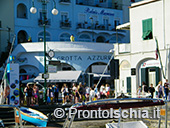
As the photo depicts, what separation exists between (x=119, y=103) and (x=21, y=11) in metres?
36.5

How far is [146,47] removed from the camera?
86.4 feet

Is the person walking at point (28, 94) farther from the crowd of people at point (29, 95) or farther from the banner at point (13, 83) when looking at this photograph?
the banner at point (13, 83)

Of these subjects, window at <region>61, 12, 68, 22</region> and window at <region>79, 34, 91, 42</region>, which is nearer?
window at <region>61, 12, 68, 22</region>

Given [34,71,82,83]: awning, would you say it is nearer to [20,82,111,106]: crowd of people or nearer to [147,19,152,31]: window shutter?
[20,82,111,106]: crowd of people

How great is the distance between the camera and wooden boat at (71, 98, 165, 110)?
7473mm

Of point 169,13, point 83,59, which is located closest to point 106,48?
point 83,59

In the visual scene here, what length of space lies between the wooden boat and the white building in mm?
16811

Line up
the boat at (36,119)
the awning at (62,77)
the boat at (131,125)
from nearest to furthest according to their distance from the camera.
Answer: the boat at (131,125), the boat at (36,119), the awning at (62,77)

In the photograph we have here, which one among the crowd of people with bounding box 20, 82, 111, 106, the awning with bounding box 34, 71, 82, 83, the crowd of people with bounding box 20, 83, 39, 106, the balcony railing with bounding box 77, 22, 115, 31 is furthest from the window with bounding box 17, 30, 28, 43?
the crowd of people with bounding box 20, 83, 39, 106

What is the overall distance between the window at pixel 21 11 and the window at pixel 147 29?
64.2 ft

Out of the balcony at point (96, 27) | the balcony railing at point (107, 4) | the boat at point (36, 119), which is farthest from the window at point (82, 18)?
the boat at point (36, 119)

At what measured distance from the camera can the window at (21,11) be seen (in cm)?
4175

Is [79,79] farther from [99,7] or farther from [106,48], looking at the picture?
[99,7]

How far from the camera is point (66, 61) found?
123ft
